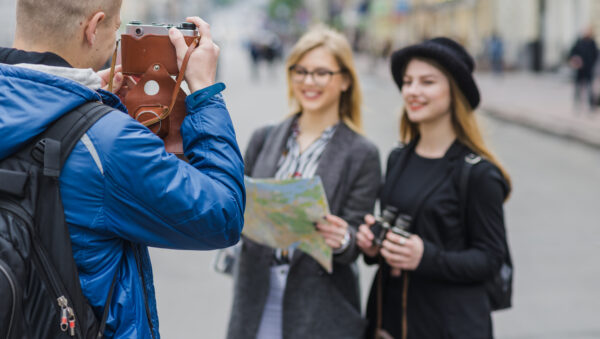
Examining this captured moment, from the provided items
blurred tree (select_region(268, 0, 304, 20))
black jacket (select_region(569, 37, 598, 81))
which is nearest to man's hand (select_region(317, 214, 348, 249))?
black jacket (select_region(569, 37, 598, 81))

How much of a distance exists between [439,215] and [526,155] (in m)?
9.96

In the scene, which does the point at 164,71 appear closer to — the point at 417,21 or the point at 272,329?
the point at 272,329

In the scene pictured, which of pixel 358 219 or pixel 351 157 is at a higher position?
pixel 351 157

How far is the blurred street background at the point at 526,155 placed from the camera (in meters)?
4.88

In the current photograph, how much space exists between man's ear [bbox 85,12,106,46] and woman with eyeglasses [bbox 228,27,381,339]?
4.13 ft

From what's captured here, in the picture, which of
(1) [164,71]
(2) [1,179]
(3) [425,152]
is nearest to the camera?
(2) [1,179]

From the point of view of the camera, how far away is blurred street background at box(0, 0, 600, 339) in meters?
4.88

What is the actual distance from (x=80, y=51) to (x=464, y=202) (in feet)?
4.85

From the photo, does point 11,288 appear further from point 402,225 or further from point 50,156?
point 402,225

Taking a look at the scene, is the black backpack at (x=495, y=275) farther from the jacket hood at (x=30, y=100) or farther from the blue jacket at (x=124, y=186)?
the jacket hood at (x=30, y=100)

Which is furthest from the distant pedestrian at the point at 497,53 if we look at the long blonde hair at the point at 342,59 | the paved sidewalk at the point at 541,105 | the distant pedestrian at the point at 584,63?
the long blonde hair at the point at 342,59

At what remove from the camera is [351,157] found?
2.81m

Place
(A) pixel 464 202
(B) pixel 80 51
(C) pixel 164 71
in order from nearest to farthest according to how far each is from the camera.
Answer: (B) pixel 80 51
(C) pixel 164 71
(A) pixel 464 202

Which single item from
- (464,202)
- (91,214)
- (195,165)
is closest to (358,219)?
(464,202)
